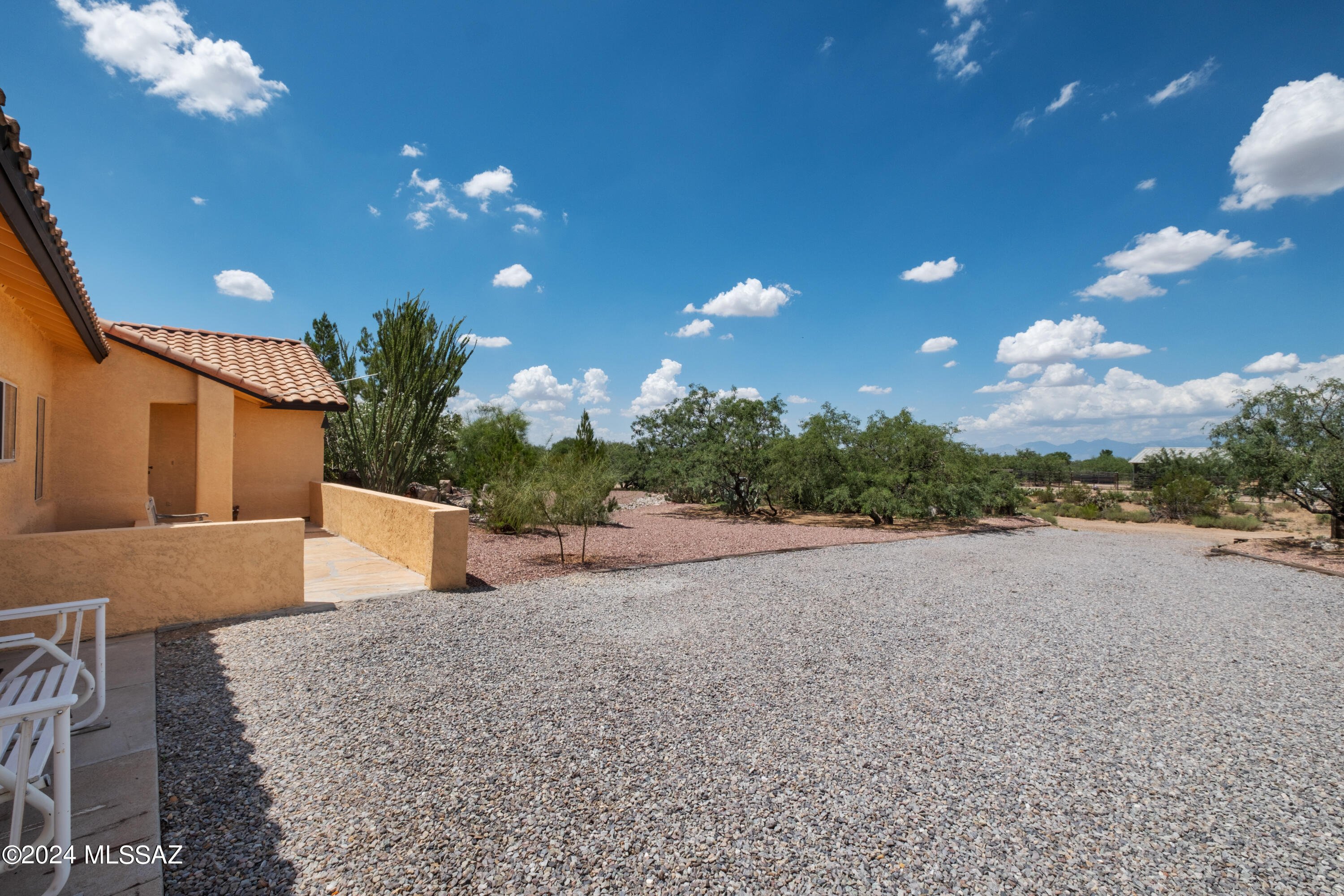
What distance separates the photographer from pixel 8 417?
19.4ft

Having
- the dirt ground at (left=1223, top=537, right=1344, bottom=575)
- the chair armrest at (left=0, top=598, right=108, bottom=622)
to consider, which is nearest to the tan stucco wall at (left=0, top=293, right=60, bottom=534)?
the chair armrest at (left=0, top=598, right=108, bottom=622)

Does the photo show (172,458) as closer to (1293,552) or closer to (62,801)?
(62,801)

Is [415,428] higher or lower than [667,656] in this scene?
higher

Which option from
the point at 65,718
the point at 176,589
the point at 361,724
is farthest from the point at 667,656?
the point at 176,589

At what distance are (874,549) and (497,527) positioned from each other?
8.70 m

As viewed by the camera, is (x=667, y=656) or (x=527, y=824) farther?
(x=667, y=656)

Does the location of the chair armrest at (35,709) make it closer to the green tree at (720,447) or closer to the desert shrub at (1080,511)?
the green tree at (720,447)

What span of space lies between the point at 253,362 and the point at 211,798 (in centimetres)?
1178

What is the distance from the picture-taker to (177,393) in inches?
348

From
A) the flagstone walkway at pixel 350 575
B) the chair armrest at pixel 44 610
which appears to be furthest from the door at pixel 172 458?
the chair armrest at pixel 44 610

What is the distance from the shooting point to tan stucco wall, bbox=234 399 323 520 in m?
11.6

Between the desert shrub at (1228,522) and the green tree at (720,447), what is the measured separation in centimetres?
1539

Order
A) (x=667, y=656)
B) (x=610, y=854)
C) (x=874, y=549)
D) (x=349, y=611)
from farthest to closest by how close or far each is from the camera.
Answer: (x=874, y=549), (x=349, y=611), (x=667, y=656), (x=610, y=854)

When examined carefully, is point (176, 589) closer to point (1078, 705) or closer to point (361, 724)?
point (361, 724)
